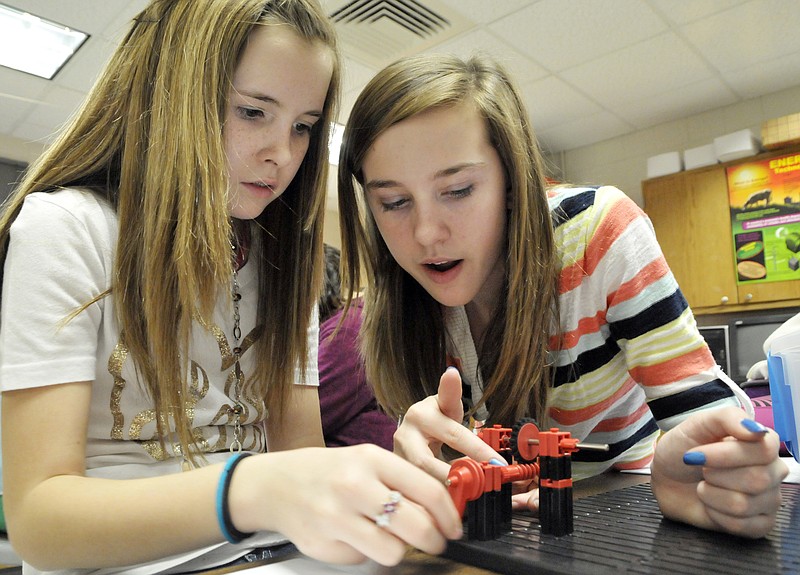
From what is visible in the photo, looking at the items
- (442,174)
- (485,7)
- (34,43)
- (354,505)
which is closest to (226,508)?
(354,505)

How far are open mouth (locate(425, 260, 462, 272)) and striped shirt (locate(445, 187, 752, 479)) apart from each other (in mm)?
113

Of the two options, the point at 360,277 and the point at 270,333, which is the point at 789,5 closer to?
the point at 360,277

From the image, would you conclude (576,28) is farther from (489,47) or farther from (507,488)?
(507,488)

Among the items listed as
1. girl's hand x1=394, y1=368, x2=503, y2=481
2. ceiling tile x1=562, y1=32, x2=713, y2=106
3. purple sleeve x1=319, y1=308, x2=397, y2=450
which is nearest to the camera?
girl's hand x1=394, y1=368, x2=503, y2=481

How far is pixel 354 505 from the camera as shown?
41 centimetres

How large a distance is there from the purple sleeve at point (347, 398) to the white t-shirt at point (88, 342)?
583 mm

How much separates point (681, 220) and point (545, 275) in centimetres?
297

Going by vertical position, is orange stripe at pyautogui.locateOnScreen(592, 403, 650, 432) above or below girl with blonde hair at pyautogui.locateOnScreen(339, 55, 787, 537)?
below

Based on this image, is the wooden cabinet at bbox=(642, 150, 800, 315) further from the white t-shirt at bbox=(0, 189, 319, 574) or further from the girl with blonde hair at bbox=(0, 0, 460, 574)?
the white t-shirt at bbox=(0, 189, 319, 574)

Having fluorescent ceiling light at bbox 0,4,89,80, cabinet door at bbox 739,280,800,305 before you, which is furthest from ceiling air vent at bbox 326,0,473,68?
cabinet door at bbox 739,280,800,305

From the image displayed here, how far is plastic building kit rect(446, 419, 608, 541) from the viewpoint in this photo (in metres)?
0.49

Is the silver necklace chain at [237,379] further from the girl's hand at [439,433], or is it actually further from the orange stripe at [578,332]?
the orange stripe at [578,332]

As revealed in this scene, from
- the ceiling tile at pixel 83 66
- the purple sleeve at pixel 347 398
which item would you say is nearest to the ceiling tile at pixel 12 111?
the ceiling tile at pixel 83 66

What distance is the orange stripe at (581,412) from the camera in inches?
36.4
